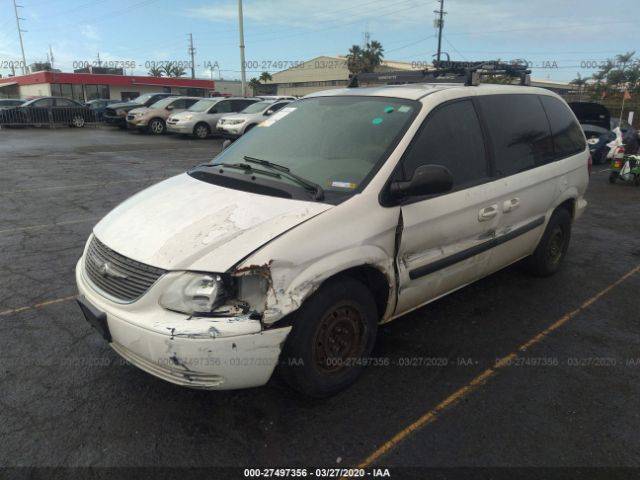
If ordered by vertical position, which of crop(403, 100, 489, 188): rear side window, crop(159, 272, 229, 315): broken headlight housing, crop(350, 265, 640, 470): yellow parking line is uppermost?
crop(403, 100, 489, 188): rear side window

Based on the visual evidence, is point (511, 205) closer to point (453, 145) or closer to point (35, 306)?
point (453, 145)

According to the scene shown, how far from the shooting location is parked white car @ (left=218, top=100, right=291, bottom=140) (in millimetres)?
17359

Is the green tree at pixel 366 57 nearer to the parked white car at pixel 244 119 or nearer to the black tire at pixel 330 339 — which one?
the parked white car at pixel 244 119

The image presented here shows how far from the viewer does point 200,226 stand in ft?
8.38

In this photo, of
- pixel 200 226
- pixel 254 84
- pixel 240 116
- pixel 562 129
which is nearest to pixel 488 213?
pixel 562 129

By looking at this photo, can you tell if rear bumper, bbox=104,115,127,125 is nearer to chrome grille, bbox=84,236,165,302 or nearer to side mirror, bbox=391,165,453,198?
chrome grille, bbox=84,236,165,302

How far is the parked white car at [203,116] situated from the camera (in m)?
18.8

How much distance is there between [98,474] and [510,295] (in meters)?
3.54

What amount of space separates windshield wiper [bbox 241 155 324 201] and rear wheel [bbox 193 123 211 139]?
16.8 m

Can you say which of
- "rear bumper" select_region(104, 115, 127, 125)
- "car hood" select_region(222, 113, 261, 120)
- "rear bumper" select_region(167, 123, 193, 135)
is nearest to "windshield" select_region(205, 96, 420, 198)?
"car hood" select_region(222, 113, 261, 120)

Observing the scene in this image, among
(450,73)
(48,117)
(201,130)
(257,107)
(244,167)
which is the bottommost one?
(201,130)

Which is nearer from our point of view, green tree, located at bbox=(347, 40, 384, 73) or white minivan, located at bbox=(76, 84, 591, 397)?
white minivan, located at bbox=(76, 84, 591, 397)

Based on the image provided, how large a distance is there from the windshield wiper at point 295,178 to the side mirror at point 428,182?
0.50m

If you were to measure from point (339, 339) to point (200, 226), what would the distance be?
40.5 inches
